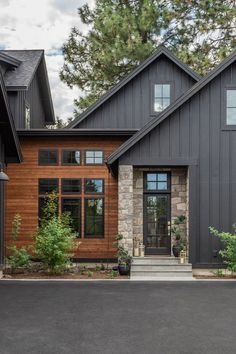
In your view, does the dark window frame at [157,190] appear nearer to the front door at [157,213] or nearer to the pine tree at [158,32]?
the front door at [157,213]

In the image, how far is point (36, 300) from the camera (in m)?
8.89

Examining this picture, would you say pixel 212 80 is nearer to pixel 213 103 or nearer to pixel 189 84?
pixel 213 103

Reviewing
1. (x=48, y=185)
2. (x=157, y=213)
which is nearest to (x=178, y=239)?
(x=157, y=213)

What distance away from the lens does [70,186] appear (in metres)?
14.6

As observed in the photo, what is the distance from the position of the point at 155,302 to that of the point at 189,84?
417 inches

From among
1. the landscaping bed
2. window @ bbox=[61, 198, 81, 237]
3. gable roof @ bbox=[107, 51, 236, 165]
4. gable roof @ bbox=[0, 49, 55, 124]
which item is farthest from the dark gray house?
gable roof @ bbox=[0, 49, 55, 124]

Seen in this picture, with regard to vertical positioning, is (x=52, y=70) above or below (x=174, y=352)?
above

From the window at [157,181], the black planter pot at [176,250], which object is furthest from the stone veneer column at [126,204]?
the black planter pot at [176,250]

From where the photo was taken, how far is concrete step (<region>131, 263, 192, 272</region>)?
1216cm

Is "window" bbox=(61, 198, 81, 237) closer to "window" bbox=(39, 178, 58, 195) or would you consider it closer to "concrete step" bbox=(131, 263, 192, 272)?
"window" bbox=(39, 178, 58, 195)

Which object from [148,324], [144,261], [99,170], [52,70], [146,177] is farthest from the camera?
[52,70]

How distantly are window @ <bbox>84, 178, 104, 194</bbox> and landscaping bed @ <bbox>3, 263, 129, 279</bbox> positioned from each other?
276cm

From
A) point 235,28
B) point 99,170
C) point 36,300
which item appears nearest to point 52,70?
point 235,28

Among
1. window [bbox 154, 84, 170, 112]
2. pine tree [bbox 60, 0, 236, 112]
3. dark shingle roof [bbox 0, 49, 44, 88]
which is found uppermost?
pine tree [bbox 60, 0, 236, 112]
